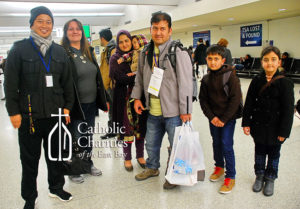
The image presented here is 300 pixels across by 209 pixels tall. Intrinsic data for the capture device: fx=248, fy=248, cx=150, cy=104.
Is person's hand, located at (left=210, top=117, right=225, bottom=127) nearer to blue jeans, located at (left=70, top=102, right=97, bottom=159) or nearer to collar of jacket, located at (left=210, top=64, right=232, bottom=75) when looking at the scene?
collar of jacket, located at (left=210, top=64, right=232, bottom=75)

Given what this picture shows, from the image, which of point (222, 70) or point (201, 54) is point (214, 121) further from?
point (201, 54)

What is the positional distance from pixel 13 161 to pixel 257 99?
8.70 ft

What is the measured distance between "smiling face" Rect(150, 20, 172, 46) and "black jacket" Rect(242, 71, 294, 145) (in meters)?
0.81

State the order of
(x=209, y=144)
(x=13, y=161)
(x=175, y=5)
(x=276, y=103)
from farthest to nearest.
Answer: (x=175, y=5) < (x=209, y=144) < (x=13, y=161) < (x=276, y=103)

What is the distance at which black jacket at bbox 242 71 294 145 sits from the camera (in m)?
1.86

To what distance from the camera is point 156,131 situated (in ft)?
7.28

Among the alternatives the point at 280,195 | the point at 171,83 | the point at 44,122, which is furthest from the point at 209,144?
the point at 44,122

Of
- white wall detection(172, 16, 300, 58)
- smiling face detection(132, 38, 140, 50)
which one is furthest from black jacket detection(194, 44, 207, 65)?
smiling face detection(132, 38, 140, 50)

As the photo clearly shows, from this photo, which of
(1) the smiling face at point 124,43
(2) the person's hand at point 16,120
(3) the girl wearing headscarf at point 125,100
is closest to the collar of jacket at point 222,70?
(3) the girl wearing headscarf at point 125,100

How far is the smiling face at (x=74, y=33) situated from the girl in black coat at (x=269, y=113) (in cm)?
152

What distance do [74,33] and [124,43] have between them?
1.66 ft

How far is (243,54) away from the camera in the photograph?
1196 centimetres

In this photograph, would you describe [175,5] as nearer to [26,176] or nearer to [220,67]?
[220,67]

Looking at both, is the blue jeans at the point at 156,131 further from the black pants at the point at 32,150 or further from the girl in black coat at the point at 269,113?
the black pants at the point at 32,150
